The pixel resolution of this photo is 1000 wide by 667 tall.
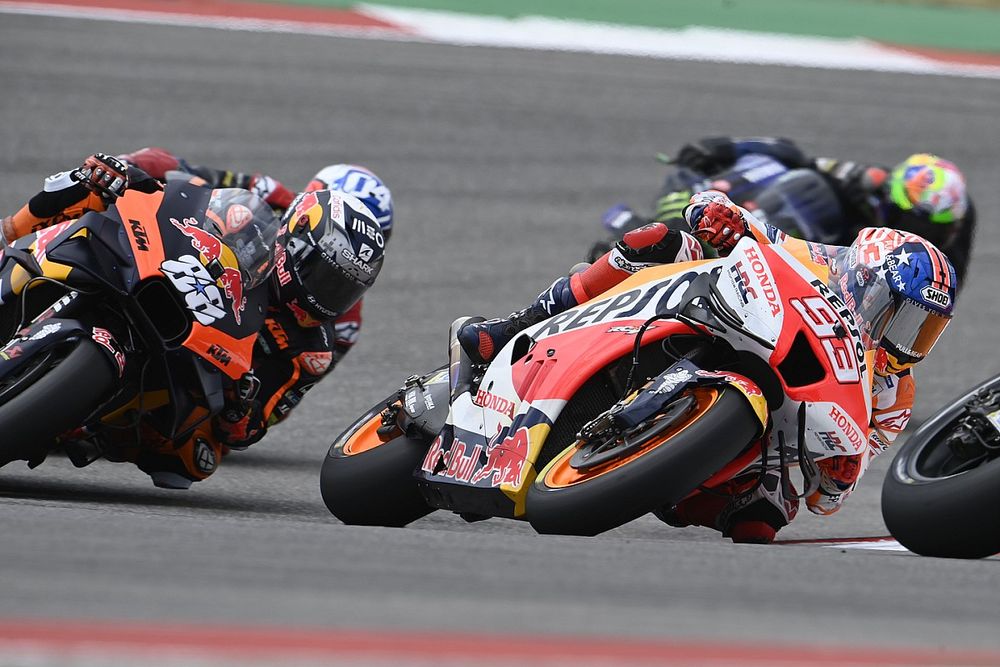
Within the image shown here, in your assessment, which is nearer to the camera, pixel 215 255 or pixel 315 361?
pixel 215 255

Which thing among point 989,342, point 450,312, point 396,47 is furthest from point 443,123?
point 989,342

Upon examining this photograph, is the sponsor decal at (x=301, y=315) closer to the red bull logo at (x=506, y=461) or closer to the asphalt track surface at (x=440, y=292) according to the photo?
the asphalt track surface at (x=440, y=292)

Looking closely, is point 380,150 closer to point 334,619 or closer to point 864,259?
point 864,259

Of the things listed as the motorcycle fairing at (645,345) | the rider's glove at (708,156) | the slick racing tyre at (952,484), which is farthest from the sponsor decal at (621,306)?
the rider's glove at (708,156)

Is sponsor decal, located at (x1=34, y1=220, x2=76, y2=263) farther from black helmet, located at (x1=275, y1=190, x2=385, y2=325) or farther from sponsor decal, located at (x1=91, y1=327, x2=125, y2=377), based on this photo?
black helmet, located at (x1=275, y1=190, x2=385, y2=325)

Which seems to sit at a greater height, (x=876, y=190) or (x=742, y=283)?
(x=742, y=283)

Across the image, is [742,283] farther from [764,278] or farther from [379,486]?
[379,486]

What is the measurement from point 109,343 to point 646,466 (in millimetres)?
1646

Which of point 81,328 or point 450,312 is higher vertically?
point 81,328

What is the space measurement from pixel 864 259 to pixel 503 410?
1.21m

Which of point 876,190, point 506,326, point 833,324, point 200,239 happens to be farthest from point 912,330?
point 876,190

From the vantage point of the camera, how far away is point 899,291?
5258 millimetres

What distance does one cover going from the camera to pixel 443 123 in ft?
43.1

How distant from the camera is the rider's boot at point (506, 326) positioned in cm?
538
